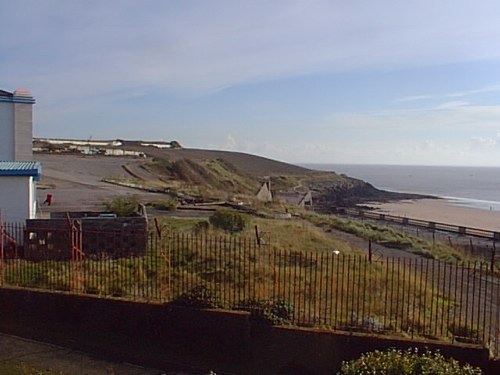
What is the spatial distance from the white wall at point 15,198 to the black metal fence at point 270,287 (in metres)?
2.08

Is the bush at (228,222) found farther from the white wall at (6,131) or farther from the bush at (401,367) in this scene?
the bush at (401,367)

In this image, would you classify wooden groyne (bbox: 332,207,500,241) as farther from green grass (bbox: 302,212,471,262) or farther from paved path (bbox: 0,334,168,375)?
paved path (bbox: 0,334,168,375)

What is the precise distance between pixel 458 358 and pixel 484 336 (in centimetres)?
111

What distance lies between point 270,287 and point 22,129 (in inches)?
432

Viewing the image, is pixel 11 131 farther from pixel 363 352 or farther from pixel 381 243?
pixel 381 243

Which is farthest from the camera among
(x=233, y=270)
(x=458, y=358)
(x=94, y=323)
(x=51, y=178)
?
(x=51, y=178)

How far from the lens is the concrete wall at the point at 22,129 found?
18641 millimetres

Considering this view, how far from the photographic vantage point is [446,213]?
216ft

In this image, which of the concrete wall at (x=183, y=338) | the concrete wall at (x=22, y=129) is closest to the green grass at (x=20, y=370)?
the concrete wall at (x=183, y=338)

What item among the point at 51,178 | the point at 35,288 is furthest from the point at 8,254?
the point at 51,178

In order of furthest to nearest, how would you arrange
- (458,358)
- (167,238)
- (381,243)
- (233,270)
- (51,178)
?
1. (51,178)
2. (381,243)
3. (167,238)
4. (233,270)
5. (458,358)

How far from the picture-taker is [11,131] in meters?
18.7

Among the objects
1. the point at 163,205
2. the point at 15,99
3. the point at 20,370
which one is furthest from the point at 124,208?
the point at 20,370

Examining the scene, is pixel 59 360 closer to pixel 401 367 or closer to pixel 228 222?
pixel 401 367
